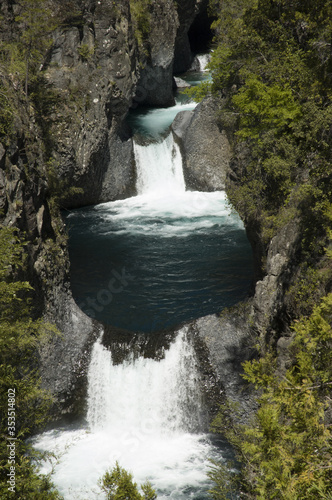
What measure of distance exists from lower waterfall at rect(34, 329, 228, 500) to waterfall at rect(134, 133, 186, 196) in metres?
14.0

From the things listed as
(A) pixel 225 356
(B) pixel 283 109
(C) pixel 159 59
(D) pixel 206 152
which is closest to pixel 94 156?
(D) pixel 206 152

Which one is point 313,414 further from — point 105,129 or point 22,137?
point 105,129

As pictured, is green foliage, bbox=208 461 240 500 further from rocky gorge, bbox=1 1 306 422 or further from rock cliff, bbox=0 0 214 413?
rock cliff, bbox=0 0 214 413

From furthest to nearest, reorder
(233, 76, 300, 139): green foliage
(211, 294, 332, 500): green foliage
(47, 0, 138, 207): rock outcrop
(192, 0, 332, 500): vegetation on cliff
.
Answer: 1. (47, 0, 138, 207): rock outcrop
2. (233, 76, 300, 139): green foliage
3. (192, 0, 332, 500): vegetation on cliff
4. (211, 294, 332, 500): green foliage

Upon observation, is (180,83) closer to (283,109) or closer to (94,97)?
(94,97)

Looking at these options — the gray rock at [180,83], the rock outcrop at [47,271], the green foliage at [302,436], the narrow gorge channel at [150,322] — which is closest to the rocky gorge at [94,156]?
the rock outcrop at [47,271]

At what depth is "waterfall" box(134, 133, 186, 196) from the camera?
25.9 m

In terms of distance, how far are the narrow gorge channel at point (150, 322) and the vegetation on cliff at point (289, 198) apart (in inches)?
52.6

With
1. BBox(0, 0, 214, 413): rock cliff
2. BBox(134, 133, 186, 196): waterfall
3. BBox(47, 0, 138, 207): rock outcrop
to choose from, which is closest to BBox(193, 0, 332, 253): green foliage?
BBox(0, 0, 214, 413): rock cliff

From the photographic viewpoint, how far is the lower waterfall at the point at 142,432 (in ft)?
36.4

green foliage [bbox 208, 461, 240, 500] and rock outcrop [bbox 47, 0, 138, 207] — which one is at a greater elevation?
rock outcrop [bbox 47, 0, 138, 207]

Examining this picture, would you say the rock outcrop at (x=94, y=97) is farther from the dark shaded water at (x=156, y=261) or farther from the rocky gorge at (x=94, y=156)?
the dark shaded water at (x=156, y=261)

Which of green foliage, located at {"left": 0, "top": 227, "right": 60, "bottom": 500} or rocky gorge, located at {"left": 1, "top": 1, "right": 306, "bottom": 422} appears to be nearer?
green foliage, located at {"left": 0, "top": 227, "right": 60, "bottom": 500}

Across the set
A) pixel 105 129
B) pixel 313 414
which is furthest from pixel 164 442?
pixel 105 129
